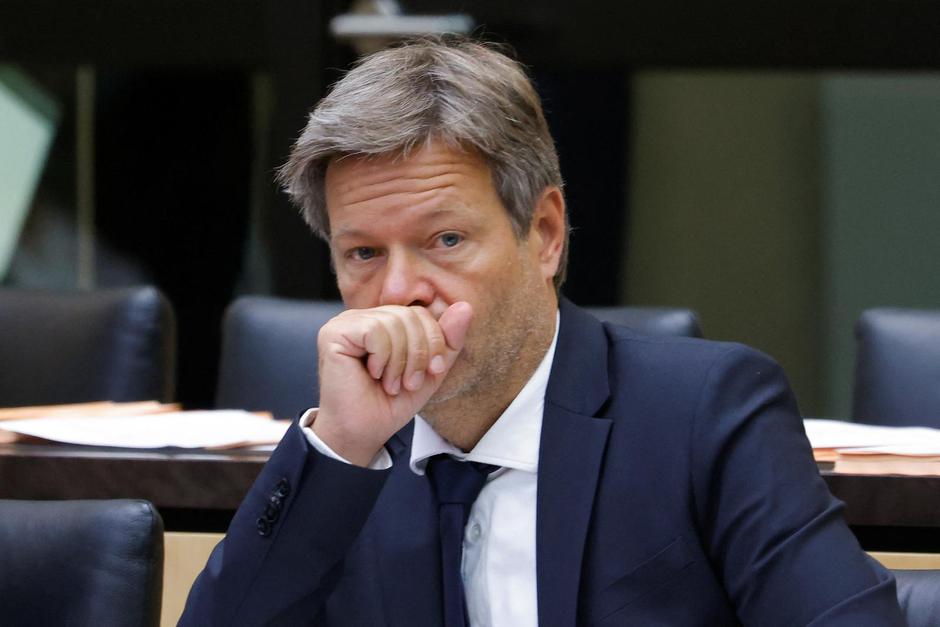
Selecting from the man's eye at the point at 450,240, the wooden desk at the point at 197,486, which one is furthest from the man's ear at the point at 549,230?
the wooden desk at the point at 197,486

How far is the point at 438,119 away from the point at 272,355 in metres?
1.14

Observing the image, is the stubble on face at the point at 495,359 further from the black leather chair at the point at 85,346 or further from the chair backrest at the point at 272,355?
the black leather chair at the point at 85,346

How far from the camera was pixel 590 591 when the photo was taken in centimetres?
148

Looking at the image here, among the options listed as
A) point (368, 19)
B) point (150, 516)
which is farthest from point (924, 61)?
point (150, 516)

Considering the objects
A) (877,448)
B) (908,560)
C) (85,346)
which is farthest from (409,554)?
(85,346)

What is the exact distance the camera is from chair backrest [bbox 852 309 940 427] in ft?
7.95

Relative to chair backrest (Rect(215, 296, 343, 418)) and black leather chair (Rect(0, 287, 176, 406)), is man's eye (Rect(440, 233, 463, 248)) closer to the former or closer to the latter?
chair backrest (Rect(215, 296, 343, 418))

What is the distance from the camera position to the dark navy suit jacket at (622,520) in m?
1.42

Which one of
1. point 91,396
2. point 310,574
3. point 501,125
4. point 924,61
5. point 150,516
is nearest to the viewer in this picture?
point 150,516

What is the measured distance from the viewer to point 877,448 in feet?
6.71

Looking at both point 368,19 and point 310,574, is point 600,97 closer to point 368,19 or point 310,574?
point 368,19

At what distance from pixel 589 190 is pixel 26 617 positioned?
2.89 m

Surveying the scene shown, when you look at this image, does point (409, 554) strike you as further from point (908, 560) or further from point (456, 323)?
point (908, 560)

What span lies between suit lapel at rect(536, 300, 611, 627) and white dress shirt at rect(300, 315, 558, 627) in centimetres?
3
